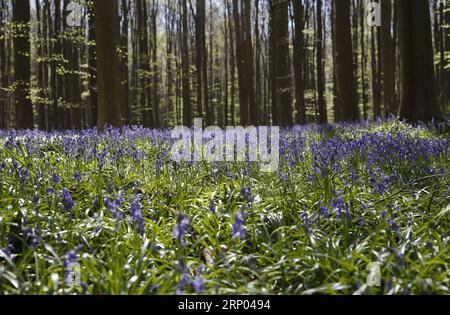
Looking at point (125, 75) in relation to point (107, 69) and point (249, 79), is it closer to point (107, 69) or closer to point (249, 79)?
point (249, 79)

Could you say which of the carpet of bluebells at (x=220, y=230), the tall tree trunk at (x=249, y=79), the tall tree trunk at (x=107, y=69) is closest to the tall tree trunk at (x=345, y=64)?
the tall tree trunk at (x=249, y=79)

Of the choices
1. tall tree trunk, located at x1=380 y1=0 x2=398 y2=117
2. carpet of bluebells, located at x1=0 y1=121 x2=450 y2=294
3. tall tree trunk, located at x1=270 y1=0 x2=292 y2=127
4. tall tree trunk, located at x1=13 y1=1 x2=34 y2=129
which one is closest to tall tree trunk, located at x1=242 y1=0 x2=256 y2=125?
tall tree trunk, located at x1=270 y1=0 x2=292 y2=127

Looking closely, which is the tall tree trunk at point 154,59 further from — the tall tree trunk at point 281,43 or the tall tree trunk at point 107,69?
the tall tree trunk at point 107,69

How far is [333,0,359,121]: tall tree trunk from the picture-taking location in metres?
13.7

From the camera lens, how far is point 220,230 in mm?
3279

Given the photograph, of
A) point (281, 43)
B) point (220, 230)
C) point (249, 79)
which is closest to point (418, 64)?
point (281, 43)

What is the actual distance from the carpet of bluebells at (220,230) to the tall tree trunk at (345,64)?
8.44 metres

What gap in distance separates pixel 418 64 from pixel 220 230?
8.36 m

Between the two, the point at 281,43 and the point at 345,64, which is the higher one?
the point at 281,43

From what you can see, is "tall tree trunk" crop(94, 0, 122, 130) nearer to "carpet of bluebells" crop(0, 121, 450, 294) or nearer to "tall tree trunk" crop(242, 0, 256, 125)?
"carpet of bluebells" crop(0, 121, 450, 294)

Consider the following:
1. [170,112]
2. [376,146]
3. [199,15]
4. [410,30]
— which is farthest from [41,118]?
[376,146]

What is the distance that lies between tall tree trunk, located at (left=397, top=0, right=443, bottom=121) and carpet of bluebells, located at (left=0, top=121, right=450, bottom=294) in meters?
4.79
